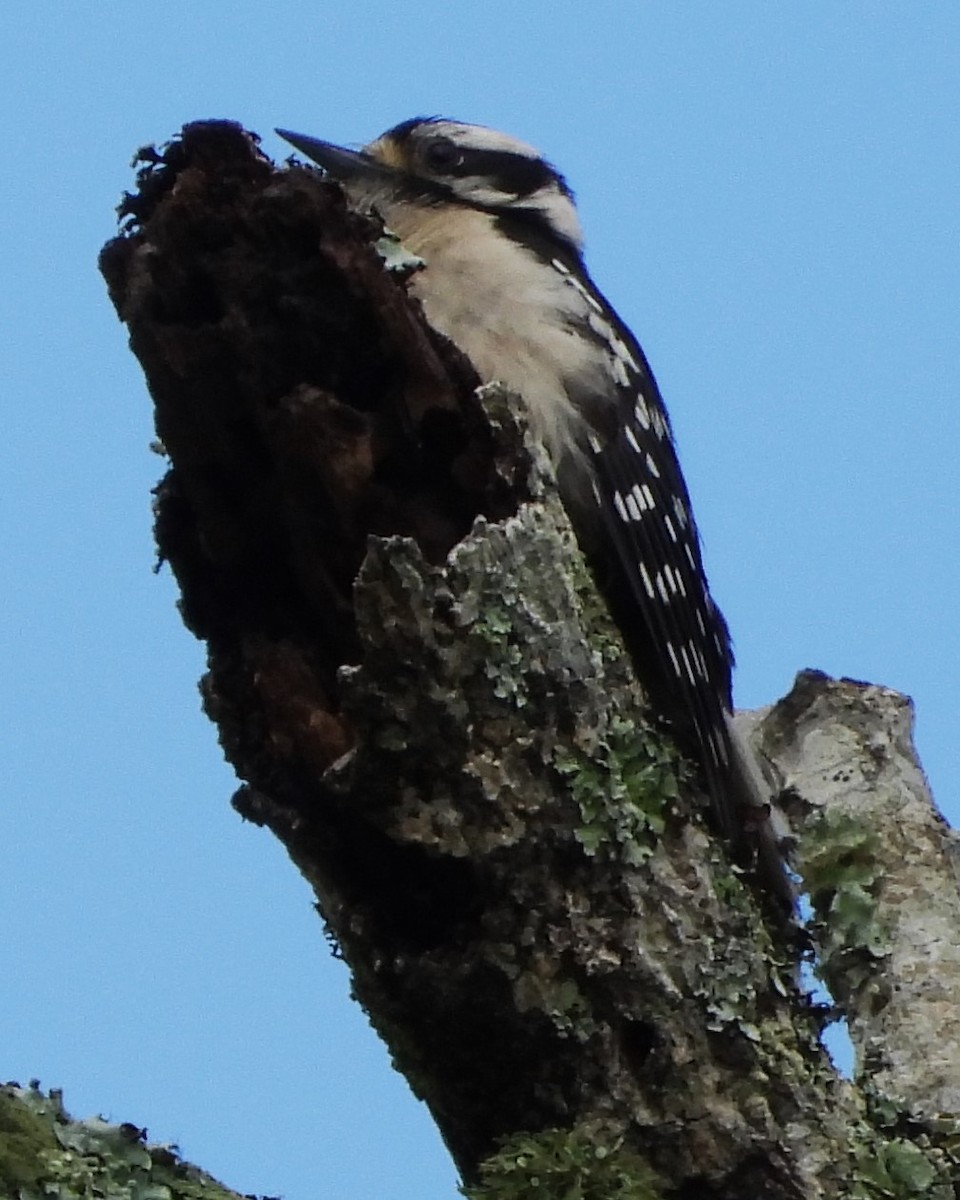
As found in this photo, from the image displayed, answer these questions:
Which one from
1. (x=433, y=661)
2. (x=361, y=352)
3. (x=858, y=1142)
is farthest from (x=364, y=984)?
(x=361, y=352)

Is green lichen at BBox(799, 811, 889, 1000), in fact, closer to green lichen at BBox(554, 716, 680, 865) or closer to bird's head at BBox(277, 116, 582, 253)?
green lichen at BBox(554, 716, 680, 865)

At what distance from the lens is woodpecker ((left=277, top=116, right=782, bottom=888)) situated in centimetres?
300

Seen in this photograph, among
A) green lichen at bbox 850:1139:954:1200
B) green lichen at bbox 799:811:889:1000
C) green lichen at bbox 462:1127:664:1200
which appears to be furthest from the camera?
green lichen at bbox 799:811:889:1000

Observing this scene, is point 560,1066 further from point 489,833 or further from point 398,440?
point 398,440

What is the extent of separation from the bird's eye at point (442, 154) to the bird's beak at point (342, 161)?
0.48 feet

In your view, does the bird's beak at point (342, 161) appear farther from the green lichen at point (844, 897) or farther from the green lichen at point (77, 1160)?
the green lichen at point (77, 1160)

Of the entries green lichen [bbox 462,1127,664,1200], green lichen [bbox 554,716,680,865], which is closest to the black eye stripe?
green lichen [bbox 554,716,680,865]

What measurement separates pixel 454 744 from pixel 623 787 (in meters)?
0.27

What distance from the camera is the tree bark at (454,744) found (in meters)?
2.37

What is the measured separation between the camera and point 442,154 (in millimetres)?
4379

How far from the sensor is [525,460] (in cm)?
257

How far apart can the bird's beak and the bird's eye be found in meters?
0.15

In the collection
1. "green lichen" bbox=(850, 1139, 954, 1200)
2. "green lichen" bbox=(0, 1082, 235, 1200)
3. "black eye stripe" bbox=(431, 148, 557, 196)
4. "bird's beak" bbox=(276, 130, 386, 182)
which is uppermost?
"black eye stripe" bbox=(431, 148, 557, 196)

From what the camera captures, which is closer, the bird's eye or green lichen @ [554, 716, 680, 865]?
green lichen @ [554, 716, 680, 865]
